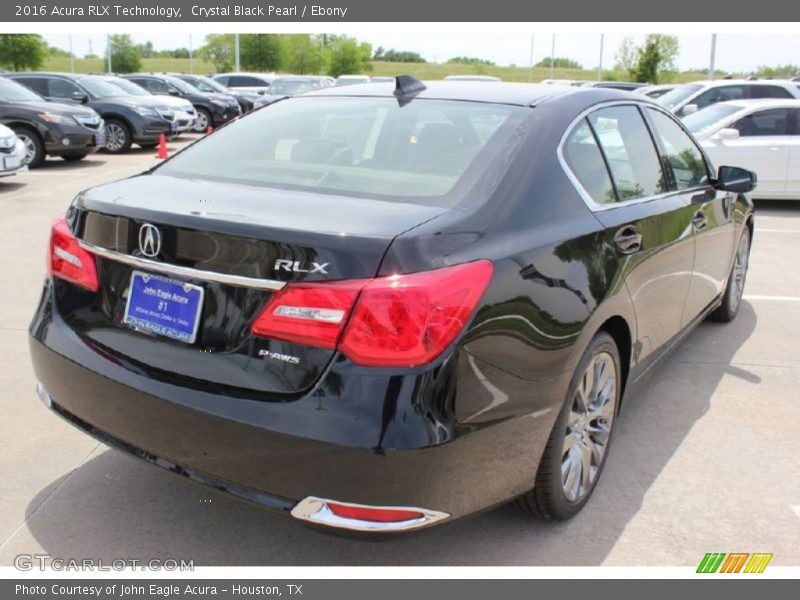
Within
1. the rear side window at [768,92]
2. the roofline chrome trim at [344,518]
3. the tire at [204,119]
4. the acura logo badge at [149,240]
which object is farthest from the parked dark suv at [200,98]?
the roofline chrome trim at [344,518]

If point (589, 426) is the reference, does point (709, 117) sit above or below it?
above

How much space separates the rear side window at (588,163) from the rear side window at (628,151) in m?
0.07

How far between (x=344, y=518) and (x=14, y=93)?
1381 centimetres

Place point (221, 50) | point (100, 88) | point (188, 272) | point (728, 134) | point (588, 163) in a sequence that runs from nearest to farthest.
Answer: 1. point (188, 272)
2. point (588, 163)
3. point (728, 134)
4. point (100, 88)
5. point (221, 50)

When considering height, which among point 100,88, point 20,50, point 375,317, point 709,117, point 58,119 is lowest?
point 375,317

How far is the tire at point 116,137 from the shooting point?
54.3 ft

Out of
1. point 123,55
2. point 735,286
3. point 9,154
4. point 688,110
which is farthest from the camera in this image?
point 123,55

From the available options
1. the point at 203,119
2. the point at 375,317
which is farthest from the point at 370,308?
the point at 203,119

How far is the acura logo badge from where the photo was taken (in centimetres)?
248

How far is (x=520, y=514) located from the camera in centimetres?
309

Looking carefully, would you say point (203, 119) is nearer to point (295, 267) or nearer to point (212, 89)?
point (212, 89)
